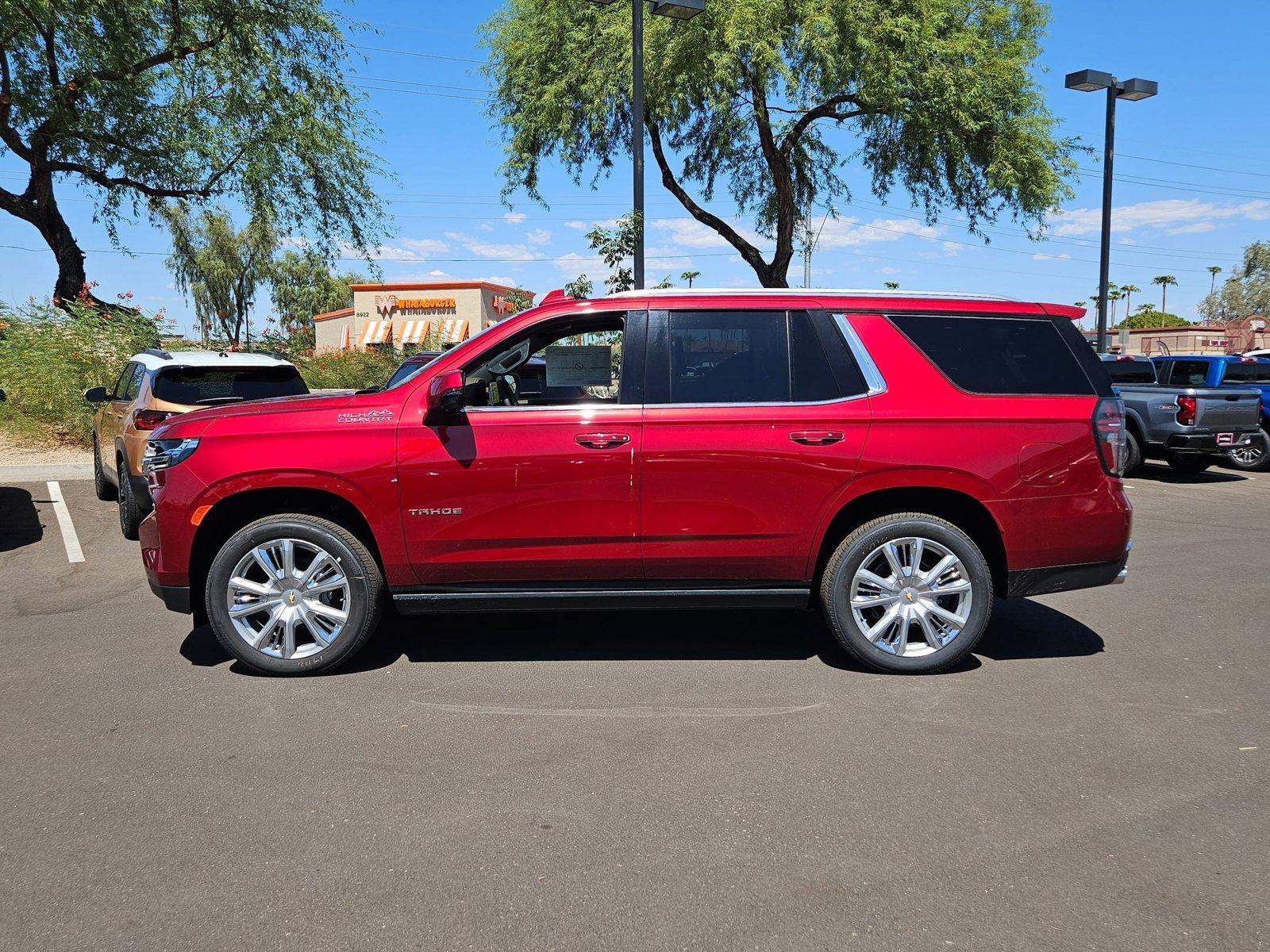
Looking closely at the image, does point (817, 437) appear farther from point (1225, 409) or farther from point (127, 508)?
point (1225, 409)

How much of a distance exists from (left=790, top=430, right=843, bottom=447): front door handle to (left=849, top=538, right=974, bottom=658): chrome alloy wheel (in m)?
0.59

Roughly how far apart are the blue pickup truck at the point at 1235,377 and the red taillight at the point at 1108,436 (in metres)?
11.2

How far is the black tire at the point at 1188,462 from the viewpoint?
13945 mm

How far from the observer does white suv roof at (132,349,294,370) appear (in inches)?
336

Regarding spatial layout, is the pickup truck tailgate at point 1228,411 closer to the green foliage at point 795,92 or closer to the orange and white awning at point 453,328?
the green foliage at point 795,92

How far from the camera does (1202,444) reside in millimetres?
13047

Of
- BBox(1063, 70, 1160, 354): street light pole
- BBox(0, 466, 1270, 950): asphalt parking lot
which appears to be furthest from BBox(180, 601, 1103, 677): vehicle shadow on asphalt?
BBox(1063, 70, 1160, 354): street light pole

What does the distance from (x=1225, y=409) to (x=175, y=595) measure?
12.9 meters

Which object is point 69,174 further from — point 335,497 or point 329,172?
point 335,497

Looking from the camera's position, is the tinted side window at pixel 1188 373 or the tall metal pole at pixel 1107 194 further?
the tall metal pole at pixel 1107 194

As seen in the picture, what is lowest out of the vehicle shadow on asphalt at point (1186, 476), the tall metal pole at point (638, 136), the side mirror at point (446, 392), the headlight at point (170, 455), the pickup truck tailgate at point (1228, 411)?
the vehicle shadow on asphalt at point (1186, 476)

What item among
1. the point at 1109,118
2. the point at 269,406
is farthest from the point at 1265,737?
the point at 1109,118

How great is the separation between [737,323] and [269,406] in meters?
2.45

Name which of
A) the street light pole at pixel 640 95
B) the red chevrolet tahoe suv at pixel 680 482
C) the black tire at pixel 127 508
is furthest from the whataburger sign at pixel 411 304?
the red chevrolet tahoe suv at pixel 680 482
